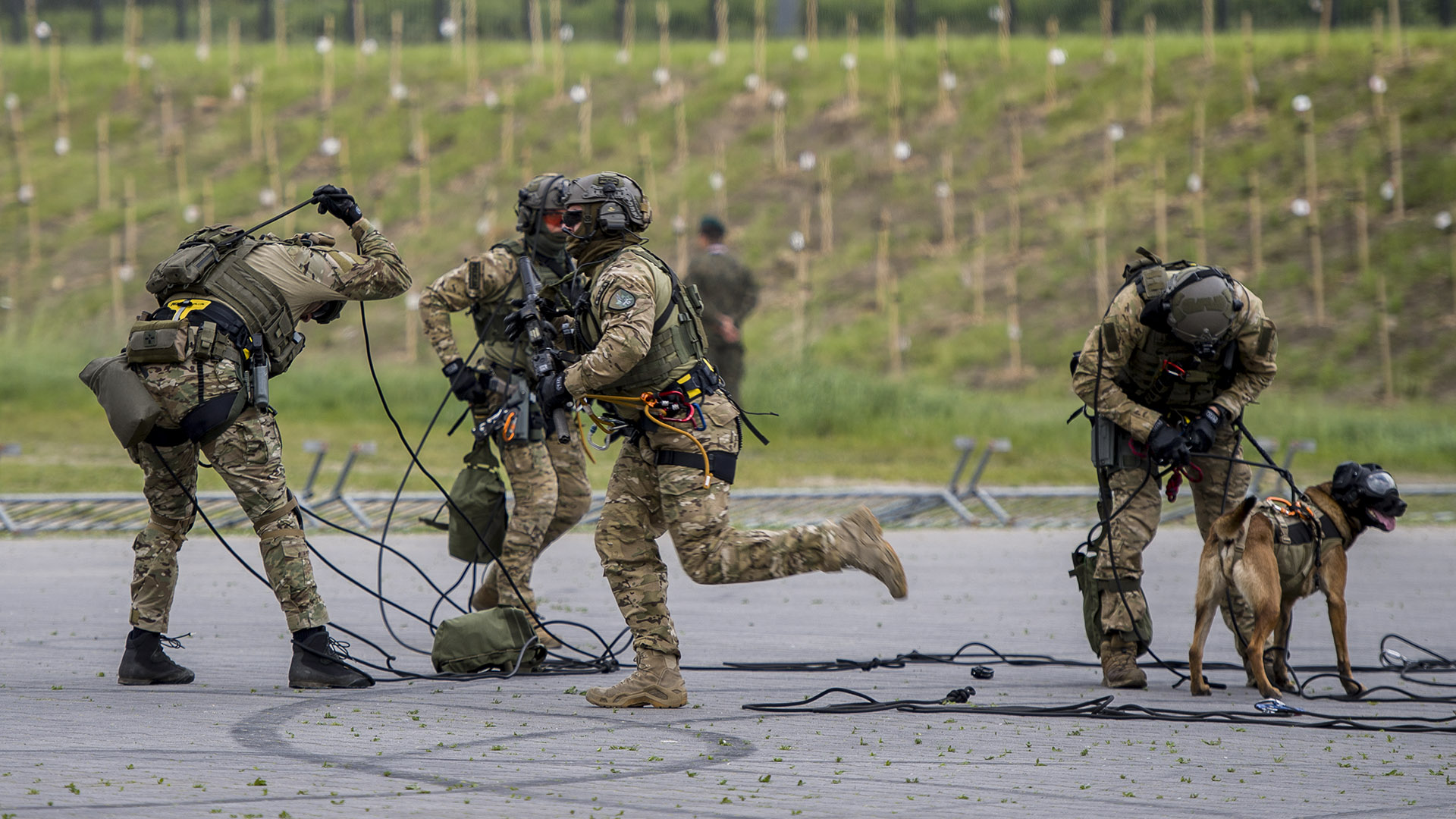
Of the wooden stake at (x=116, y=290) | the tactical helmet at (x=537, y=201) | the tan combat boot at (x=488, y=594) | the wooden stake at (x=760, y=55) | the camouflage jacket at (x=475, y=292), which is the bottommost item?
the tan combat boot at (x=488, y=594)

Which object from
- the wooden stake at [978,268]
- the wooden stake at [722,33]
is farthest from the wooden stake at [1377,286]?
the wooden stake at [722,33]

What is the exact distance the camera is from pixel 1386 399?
21141mm

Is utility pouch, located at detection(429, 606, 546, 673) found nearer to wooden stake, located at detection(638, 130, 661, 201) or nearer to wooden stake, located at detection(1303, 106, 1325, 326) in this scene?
wooden stake, located at detection(1303, 106, 1325, 326)

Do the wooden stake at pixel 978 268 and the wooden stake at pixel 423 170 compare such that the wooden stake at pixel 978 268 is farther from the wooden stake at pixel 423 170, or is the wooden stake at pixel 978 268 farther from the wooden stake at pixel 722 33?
the wooden stake at pixel 423 170

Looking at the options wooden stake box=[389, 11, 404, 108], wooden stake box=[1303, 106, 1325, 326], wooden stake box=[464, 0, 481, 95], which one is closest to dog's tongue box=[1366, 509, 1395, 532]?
wooden stake box=[1303, 106, 1325, 326]

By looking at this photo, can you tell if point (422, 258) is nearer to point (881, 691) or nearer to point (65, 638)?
point (65, 638)

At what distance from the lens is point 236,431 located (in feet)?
20.2

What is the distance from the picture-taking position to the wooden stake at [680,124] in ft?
96.5

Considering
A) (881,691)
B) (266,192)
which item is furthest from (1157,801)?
(266,192)

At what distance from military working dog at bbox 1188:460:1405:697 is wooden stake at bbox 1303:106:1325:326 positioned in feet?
56.6

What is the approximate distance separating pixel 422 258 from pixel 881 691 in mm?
22861

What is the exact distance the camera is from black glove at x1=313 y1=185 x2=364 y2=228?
20.2ft

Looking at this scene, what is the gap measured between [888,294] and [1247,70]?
27.8ft

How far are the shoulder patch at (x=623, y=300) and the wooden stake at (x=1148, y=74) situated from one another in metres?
23.7
